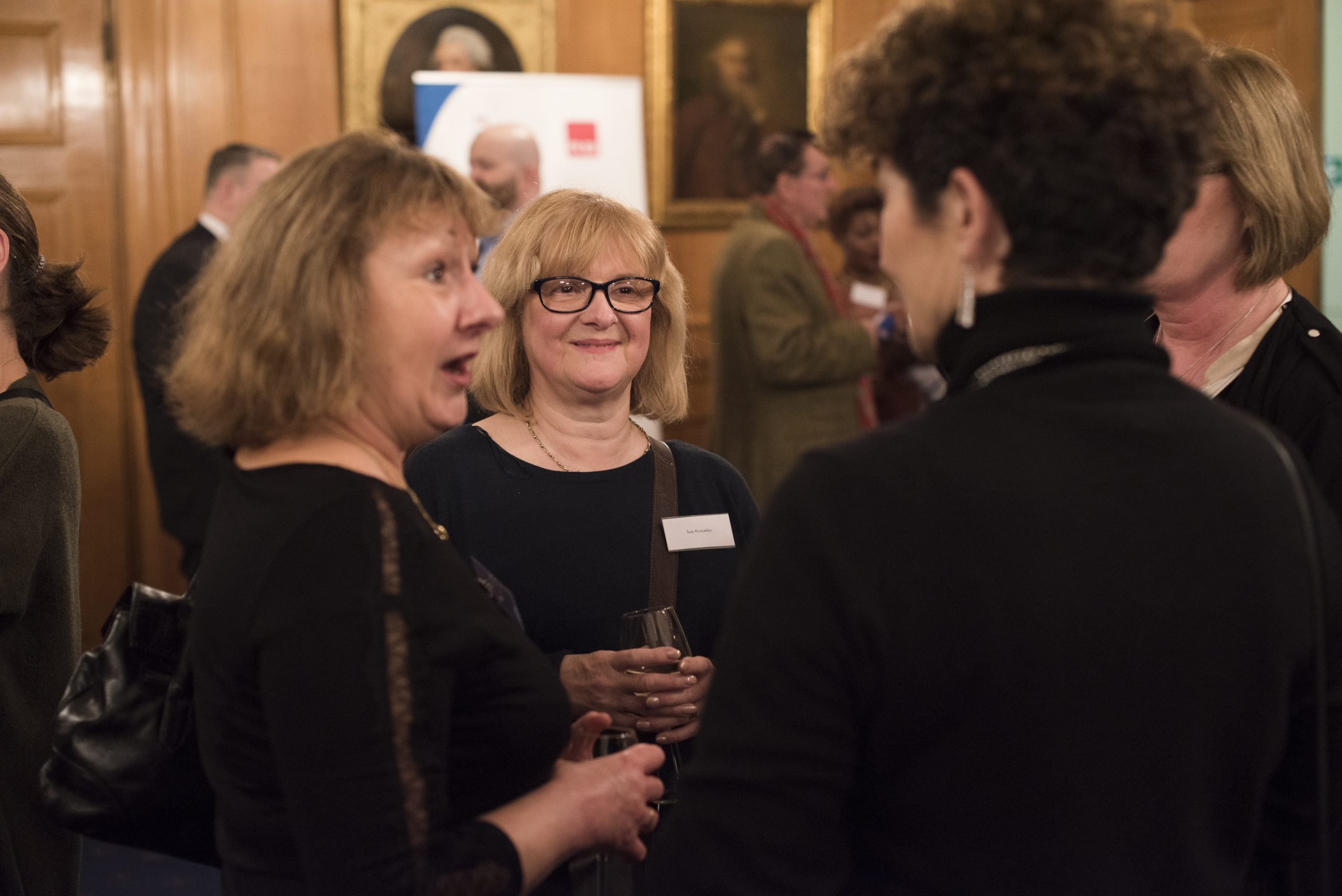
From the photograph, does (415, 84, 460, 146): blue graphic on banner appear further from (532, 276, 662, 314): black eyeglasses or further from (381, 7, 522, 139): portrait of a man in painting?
(532, 276, 662, 314): black eyeglasses

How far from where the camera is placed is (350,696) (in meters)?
1.12

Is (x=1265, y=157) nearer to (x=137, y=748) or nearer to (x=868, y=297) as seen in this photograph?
(x=137, y=748)

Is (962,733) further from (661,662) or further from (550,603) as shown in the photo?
(550,603)

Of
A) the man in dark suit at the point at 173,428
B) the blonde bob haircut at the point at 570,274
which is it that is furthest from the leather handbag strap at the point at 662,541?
the man in dark suit at the point at 173,428

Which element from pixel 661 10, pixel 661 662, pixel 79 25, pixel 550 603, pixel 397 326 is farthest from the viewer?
pixel 661 10

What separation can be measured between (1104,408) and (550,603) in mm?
1199

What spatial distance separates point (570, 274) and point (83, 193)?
384cm

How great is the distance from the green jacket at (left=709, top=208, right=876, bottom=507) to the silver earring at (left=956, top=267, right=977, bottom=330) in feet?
11.7

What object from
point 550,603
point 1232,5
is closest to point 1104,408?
point 550,603

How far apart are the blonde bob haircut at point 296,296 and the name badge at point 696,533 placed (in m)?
0.90

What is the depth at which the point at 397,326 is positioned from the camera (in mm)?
1288

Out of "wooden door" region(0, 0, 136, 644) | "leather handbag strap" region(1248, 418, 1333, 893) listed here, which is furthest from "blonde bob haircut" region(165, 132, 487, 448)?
"wooden door" region(0, 0, 136, 644)

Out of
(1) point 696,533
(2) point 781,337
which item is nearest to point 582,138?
(2) point 781,337

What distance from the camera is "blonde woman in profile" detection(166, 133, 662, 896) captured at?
3.68 feet
